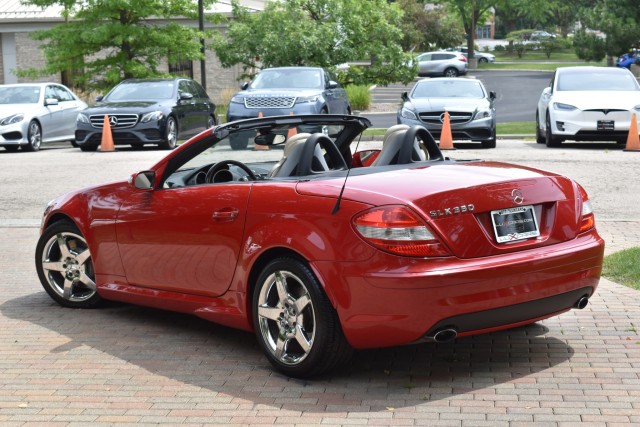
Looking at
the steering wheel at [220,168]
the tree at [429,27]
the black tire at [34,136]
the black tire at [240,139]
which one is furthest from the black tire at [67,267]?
the tree at [429,27]

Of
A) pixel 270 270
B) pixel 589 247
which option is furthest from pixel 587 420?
pixel 270 270

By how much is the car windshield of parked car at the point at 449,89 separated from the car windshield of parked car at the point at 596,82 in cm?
194

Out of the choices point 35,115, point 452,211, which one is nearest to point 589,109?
point 35,115

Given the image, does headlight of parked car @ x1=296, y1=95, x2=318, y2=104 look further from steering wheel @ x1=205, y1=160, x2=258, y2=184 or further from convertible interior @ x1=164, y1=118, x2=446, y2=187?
steering wheel @ x1=205, y1=160, x2=258, y2=184

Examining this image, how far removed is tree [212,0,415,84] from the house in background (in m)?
2.36

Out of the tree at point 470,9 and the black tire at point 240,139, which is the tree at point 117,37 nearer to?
the black tire at point 240,139

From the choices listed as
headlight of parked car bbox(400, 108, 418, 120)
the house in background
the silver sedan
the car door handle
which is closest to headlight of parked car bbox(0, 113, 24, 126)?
the silver sedan

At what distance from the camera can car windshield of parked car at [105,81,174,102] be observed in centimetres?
2438

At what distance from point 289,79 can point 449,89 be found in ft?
12.3

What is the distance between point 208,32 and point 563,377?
31049mm

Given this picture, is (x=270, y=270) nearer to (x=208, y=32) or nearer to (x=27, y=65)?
(x=208, y=32)

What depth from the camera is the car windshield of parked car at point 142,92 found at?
24.4 m

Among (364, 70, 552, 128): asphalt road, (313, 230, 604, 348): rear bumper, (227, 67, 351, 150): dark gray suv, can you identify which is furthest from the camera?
(364, 70, 552, 128): asphalt road

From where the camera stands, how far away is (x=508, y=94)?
46562 mm
